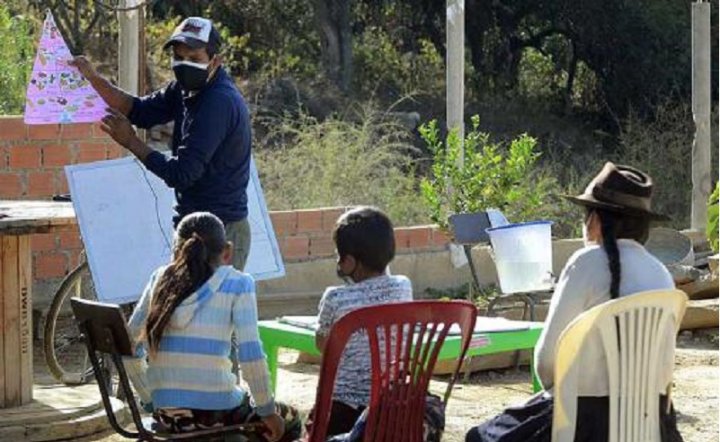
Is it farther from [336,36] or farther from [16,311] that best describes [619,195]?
[336,36]

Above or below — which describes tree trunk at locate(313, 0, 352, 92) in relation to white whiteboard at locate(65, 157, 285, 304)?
above

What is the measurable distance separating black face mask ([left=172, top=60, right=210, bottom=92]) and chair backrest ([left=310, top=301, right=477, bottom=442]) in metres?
1.93

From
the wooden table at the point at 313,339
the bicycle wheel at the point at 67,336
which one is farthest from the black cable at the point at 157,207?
the wooden table at the point at 313,339

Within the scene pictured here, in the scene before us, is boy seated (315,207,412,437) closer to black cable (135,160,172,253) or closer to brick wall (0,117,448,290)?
black cable (135,160,172,253)

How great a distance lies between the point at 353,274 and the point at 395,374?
39 cm

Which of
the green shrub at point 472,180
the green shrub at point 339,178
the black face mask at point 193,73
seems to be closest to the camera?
the black face mask at point 193,73

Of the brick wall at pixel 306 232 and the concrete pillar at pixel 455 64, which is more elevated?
the concrete pillar at pixel 455 64

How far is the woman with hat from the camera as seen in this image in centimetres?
478

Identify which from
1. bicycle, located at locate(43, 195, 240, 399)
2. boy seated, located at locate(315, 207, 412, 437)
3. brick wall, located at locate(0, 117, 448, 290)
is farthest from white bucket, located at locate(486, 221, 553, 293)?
boy seated, located at locate(315, 207, 412, 437)

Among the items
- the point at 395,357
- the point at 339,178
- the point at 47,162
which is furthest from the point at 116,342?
the point at 339,178

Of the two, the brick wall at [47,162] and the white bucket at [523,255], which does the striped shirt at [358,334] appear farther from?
the brick wall at [47,162]

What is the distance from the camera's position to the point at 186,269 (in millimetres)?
5156

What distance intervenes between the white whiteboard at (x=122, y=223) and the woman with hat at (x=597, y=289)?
291cm

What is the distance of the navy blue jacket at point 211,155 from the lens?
247 inches
